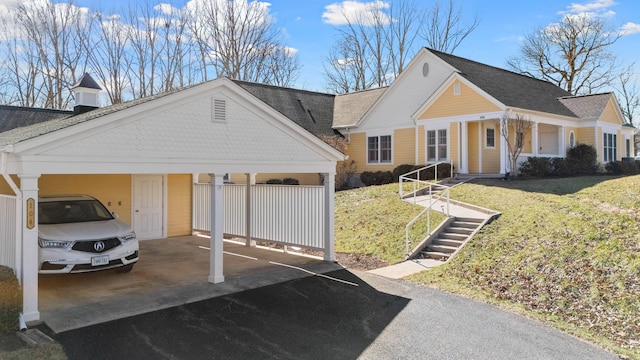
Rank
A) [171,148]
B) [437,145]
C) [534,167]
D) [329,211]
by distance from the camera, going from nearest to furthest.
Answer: [171,148]
[329,211]
[534,167]
[437,145]

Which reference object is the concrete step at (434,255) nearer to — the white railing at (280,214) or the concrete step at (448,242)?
the concrete step at (448,242)

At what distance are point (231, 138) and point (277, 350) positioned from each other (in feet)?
15.6

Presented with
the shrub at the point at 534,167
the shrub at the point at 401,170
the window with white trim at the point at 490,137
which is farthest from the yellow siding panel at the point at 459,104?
the shrub at the point at 534,167

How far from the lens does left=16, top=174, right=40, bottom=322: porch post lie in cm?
648

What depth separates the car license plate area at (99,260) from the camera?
8219mm

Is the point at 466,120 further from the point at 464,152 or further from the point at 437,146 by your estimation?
the point at 437,146

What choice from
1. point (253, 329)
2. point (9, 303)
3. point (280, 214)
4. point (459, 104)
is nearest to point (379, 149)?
point (459, 104)

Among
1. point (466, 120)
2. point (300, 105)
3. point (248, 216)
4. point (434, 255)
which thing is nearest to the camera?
point (434, 255)

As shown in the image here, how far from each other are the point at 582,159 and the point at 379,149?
10.4 metres

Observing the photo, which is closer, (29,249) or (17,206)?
(29,249)

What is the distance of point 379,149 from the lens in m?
24.9

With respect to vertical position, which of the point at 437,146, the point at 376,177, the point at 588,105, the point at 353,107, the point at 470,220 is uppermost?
the point at 353,107

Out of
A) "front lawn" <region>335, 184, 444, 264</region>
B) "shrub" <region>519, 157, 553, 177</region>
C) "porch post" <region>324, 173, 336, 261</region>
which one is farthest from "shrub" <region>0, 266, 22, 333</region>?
"shrub" <region>519, 157, 553, 177</region>

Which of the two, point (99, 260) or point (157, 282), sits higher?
point (99, 260)
